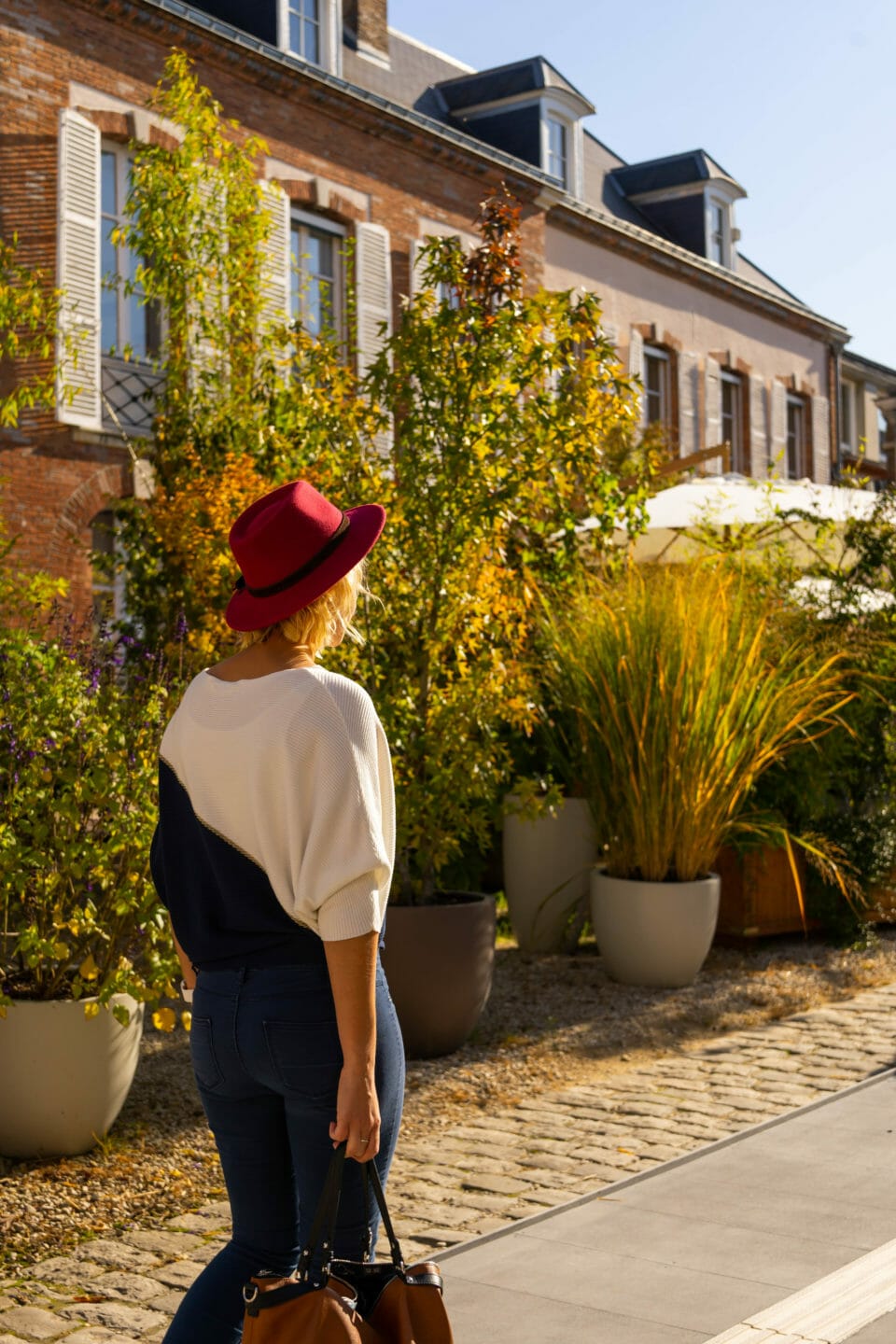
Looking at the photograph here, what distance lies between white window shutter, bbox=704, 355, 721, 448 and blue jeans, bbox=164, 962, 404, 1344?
23.0m

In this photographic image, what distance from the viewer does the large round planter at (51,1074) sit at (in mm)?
4918

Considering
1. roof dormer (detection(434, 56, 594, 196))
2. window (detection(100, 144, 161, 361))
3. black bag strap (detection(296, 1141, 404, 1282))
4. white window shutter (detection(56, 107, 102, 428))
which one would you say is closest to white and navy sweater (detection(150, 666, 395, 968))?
black bag strap (detection(296, 1141, 404, 1282))

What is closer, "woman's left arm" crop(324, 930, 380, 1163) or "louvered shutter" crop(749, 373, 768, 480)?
"woman's left arm" crop(324, 930, 380, 1163)

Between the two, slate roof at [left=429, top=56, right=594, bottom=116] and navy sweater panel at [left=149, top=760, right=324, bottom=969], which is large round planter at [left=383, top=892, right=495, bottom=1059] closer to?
navy sweater panel at [left=149, top=760, right=324, bottom=969]

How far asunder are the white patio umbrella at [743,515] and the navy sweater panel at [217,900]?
290 inches

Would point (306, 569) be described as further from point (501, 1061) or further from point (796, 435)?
point (796, 435)

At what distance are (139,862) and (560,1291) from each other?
1937 mm

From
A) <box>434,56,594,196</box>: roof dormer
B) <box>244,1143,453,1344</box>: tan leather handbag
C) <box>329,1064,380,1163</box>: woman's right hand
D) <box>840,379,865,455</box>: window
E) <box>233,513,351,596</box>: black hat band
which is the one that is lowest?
<box>244,1143,453,1344</box>: tan leather handbag

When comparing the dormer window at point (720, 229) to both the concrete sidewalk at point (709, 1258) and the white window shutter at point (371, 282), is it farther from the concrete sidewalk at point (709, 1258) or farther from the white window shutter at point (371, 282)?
the concrete sidewalk at point (709, 1258)

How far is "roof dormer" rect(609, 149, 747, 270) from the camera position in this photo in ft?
85.6

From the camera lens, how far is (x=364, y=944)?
2.48 meters

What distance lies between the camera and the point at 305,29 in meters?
18.3

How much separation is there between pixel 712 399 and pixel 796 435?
11.7 ft

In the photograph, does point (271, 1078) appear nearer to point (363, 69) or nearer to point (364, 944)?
point (364, 944)
